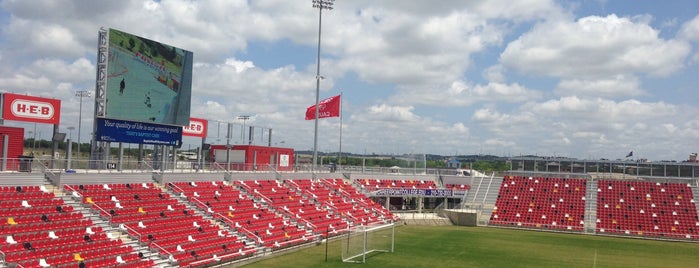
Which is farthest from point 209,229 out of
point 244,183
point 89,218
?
→ point 244,183

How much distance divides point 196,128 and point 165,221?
18.1 m

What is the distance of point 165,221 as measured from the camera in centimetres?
3303

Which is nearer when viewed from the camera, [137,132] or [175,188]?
[137,132]

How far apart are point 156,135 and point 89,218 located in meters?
9.52

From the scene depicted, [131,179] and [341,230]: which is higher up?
[131,179]

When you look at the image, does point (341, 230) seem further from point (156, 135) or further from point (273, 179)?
point (156, 135)

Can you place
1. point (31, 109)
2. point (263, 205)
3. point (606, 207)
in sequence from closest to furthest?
point (31, 109) → point (263, 205) → point (606, 207)

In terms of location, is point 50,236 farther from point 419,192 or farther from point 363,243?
point 419,192

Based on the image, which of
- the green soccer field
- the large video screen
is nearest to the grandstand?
the green soccer field

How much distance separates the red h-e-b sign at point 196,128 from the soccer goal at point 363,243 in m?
19.7

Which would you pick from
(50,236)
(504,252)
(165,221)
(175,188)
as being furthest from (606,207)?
(50,236)

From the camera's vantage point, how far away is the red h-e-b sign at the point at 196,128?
4928 cm

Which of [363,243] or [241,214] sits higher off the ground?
[241,214]

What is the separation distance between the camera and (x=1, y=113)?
30.2 m
